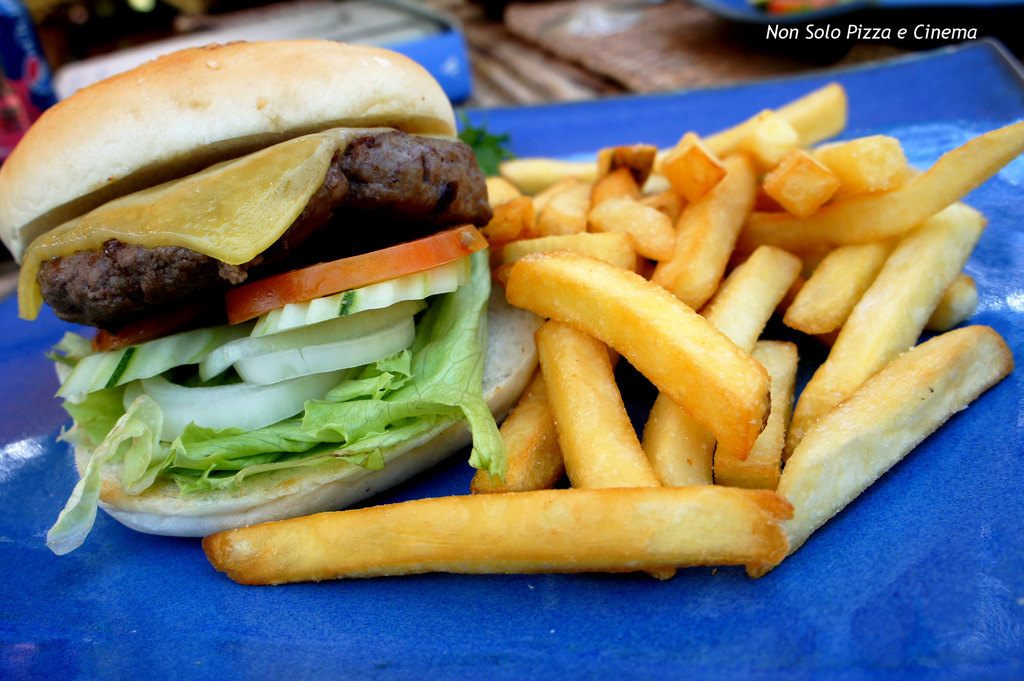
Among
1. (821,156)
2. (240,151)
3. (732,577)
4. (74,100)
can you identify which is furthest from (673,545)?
(74,100)

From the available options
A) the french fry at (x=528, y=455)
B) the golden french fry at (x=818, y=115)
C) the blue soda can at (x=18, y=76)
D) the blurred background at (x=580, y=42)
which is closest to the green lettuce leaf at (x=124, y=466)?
the french fry at (x=528, y=455)

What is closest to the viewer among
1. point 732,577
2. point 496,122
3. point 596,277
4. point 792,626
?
point 792,626

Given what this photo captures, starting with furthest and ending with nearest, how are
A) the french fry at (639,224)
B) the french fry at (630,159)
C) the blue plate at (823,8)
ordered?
the blue plate at (823,8), the french fry at (630,159), the french fry at (639,224)

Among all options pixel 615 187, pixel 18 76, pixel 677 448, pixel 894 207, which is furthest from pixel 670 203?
pixel 18 76

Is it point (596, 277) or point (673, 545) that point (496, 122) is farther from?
point (673, 545)

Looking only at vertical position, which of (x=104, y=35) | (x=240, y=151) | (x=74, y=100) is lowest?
(x=104, y=35)

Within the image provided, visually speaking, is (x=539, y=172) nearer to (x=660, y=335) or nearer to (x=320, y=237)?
(x=320, y=237)

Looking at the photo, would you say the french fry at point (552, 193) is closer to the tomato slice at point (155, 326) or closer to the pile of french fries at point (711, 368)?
the pile of french fries at point (711, 368)
